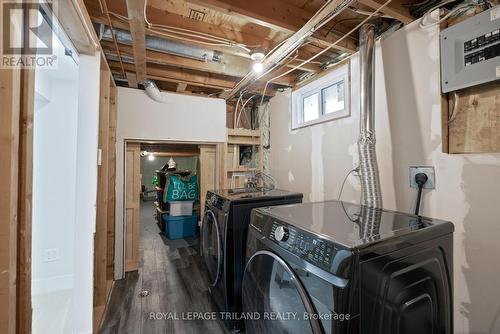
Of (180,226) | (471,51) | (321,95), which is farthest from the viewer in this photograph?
(180,226)

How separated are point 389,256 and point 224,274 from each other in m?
1.23

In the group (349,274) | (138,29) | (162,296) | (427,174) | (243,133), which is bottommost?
(162,296)

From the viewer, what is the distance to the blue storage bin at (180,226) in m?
3.85

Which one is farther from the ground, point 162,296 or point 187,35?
point 187,35

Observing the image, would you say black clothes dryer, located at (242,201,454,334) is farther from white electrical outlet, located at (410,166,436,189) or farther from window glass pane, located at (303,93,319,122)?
window glass pane, located at (303,93,319,122)

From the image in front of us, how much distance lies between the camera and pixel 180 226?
12.8 feet

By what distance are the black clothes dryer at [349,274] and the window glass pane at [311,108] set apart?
1440mm

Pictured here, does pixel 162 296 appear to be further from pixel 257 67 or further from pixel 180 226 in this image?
pixel 257 67

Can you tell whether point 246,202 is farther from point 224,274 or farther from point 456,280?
point 456,280

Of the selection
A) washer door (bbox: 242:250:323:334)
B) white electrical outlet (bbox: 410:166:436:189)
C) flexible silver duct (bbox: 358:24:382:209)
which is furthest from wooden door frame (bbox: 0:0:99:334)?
white electrical outlet (bbox: 410:166:436:189)

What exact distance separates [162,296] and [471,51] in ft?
9.63

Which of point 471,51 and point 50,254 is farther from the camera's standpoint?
point 50,254

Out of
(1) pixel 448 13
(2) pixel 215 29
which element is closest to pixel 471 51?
(1) pixel 448 13

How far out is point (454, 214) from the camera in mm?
1330
